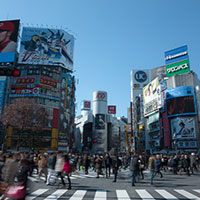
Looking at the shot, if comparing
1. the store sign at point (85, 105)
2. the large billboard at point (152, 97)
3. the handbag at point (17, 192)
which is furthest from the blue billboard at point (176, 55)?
the store sign at point (85, 105)

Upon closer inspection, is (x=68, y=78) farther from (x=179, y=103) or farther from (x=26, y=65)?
(x=179, y=103)

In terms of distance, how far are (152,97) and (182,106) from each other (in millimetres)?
11883

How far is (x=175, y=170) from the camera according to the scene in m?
18.6

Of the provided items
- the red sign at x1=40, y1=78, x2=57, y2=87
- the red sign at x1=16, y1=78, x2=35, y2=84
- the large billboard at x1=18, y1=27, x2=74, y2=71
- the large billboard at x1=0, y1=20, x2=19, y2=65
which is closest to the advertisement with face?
the red sign at x1=40, y1=78, x2=57, y2=87

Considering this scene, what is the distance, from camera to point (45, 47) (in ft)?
200

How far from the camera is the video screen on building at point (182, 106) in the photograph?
48.1m

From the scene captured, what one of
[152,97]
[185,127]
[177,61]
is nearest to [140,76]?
[152,97]

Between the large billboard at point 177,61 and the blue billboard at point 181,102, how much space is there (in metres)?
5.91

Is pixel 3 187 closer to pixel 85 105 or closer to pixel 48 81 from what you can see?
pixel 48 81

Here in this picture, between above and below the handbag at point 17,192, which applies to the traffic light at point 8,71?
above

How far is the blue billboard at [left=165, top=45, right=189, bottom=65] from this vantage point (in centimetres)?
5256

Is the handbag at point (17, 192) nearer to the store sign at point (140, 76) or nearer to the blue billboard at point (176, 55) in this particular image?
the blue billboard at point (176, 55)

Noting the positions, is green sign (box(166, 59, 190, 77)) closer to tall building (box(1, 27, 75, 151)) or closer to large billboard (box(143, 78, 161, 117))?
large billboard (box(143, 78, 161, 117))

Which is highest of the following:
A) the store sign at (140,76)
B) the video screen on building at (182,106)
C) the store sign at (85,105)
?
the store sign at (140,76)
